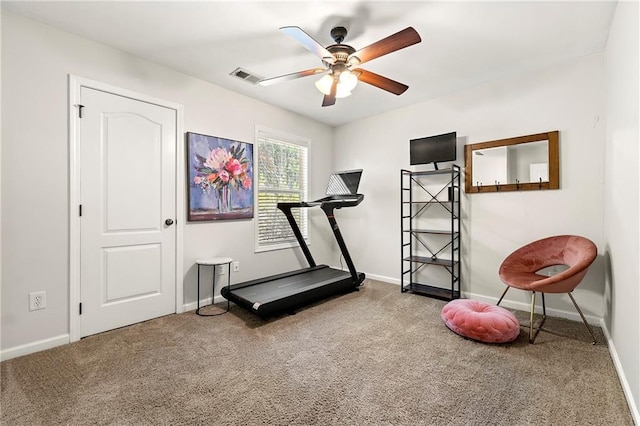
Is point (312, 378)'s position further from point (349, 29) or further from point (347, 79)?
point (349, 29)

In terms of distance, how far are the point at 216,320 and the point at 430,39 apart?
322 centimetres

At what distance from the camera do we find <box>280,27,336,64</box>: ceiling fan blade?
1764 millimetres

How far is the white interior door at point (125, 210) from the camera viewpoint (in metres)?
2.41

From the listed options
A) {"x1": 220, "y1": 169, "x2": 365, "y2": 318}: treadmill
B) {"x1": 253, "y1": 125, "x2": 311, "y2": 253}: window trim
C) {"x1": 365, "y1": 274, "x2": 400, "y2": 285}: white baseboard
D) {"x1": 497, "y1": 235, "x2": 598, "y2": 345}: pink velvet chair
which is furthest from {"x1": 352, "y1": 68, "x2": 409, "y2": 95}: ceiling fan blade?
{"x1": 365, "y1": 274, "x2": 400, "y2": 285}: white baseboard

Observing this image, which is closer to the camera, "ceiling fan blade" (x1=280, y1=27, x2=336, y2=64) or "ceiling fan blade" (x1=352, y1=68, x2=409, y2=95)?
"ceiling fan blade" (x1=280, y1=27, x2=336, y2=64)

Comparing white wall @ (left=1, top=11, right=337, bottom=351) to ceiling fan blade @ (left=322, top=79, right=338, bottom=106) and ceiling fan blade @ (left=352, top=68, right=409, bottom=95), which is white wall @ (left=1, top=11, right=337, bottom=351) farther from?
ceiling fan blade @ (left=352, top=68, right=409, bottom=95)

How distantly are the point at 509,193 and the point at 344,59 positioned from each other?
230 centimetres

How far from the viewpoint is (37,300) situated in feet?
7.10

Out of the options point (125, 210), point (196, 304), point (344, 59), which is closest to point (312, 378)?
point (196, 304)

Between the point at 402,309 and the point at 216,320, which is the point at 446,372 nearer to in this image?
the point at 402,309

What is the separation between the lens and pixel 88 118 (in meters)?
2.40

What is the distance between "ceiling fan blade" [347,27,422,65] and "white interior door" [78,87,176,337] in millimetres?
2024

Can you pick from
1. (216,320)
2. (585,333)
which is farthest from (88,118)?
(585,333)

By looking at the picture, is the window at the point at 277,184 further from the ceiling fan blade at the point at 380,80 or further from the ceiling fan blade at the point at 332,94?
the ceiling fan blade at the point at 380,80
